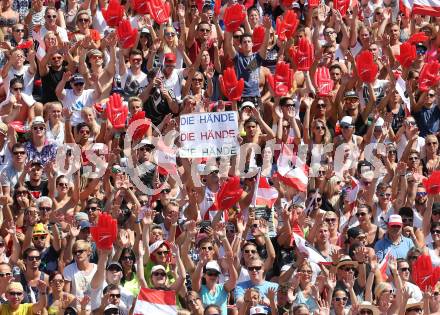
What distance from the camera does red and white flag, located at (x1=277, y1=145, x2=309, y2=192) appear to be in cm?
1856

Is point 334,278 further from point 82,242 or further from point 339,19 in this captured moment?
point 339,19

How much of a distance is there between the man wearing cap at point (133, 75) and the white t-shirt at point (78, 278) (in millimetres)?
3004

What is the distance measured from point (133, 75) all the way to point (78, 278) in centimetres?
334

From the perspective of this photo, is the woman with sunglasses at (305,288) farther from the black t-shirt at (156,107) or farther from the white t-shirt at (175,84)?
the white t-shirt at (175,84)

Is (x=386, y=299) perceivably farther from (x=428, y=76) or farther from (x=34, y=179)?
(x=428, y=76)

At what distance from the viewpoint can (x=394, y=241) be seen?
18109 millimetres

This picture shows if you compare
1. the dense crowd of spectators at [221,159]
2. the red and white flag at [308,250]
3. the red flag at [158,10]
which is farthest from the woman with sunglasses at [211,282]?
the red flag at [158,10]

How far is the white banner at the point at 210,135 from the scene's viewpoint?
1831cm

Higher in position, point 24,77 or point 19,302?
point 24,77

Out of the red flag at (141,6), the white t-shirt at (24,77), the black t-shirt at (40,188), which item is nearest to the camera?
the black t-shirt at (40,188)

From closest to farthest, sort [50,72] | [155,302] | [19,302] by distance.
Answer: [19,302]
[155,302]
[50,72]

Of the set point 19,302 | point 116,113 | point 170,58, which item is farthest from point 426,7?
point 19,302

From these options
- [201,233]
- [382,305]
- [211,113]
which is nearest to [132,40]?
[211,113]

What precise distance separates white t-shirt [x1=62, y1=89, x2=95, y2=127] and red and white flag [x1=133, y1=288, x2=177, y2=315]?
3.13 metres
